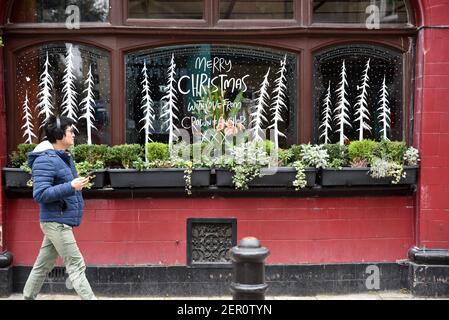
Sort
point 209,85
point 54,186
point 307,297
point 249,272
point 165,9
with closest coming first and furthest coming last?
1. point 249,272
2. point 54,186
3. point 307,297
4. point 165,9
5. point 209,85

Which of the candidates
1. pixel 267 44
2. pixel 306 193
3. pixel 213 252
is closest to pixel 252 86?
pixel 267 44

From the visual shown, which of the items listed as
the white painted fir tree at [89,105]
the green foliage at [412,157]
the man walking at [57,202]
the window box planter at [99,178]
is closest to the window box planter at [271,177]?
the green foliage at [412,157]

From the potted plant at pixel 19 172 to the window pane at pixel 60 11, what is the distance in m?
1.46

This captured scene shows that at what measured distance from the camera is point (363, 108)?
7078 mm

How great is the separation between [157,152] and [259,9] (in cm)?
199

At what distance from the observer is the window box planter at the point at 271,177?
21.6ft

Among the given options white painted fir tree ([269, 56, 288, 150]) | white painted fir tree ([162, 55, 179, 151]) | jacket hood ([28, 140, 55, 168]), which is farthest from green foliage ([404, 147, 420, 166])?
jacket hood ([28, 140, 55, 168])

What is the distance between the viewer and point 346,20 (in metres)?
6.94

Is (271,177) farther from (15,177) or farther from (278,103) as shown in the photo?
(15,177)

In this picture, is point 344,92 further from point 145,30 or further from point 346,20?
point 145,30

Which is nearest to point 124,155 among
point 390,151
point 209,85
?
point 209,85

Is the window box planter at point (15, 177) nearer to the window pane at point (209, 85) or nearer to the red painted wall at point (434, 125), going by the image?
the window pane at point (209, 85)

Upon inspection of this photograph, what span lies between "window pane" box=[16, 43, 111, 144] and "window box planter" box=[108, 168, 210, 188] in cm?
56

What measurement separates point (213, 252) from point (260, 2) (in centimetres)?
286
